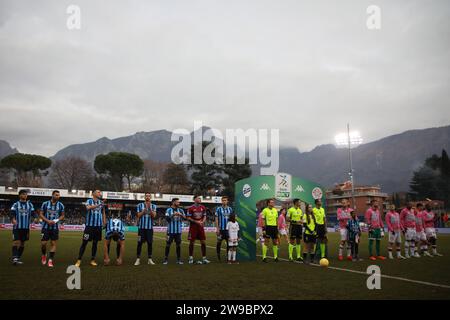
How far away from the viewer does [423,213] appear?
54.4 feet

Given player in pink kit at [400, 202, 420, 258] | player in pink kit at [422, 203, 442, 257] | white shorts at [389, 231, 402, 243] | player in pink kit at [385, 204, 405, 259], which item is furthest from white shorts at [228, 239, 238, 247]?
player in pink kit at [422, 203, 442, 257]

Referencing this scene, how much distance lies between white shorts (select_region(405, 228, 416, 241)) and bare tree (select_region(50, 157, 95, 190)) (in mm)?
82377

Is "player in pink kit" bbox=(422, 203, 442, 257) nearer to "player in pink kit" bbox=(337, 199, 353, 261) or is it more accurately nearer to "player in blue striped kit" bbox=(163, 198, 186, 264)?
"player in pink kit" bbox=(337, 199, 353, 261)

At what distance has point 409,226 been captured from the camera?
1545 centimetres

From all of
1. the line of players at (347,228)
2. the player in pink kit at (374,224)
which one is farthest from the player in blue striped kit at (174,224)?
the player in pink kit at (374,224)

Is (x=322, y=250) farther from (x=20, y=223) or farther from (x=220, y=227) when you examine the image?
(x=20, y=223)

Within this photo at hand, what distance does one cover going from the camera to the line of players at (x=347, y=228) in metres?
13.8

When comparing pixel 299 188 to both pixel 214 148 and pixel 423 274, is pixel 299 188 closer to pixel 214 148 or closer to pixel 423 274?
pixel 423 274

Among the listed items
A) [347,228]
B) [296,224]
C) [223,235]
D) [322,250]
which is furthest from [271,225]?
[347,228]

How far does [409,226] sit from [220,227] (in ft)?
26.6

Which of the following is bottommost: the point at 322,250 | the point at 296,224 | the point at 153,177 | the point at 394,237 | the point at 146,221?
the point at 322,250

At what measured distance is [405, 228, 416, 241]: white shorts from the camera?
49.8 ft
